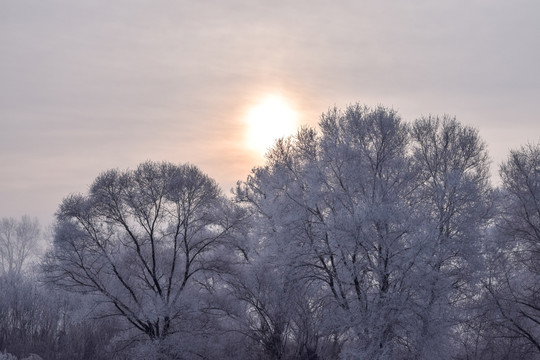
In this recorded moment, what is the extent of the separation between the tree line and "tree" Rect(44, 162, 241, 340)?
0.14 meters

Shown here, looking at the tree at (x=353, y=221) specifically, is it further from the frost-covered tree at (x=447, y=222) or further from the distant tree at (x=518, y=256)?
the distant tree at (x=518, y=256)

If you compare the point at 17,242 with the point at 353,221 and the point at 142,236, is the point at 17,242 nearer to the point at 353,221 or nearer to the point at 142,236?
the point at 142,236

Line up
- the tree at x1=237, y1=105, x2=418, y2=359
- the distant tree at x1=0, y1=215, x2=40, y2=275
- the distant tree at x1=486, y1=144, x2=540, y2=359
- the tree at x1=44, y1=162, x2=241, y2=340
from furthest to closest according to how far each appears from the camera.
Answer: the distant tree at x1=0, y1=215, x2=40, y2=275
the tree at x1=44, y1=162, x2=241, y2=340
the distant tree at x1=486, y1=144, x2=540, y2=359
the tree at x1=237, y1=105, x2=418, y2=359

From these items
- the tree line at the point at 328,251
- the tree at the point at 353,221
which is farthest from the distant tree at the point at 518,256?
the tree at the point at 353,221

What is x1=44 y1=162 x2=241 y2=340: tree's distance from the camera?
135 ft

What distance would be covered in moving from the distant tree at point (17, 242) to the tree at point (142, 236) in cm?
10845

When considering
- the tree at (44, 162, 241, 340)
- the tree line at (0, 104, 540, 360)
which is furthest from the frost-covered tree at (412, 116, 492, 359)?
the tree at (44, 162, 241, 340)

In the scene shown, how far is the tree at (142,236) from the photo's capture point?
4103 centimetres

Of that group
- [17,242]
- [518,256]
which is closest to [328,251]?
[518,256]

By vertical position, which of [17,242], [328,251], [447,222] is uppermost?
[17,242]

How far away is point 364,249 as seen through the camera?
3228cm

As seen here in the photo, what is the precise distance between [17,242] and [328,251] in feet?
429

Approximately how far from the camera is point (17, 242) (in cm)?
14712

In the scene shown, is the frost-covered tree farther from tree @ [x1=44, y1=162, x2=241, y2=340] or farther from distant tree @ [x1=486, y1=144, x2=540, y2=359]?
tree @ [x1=44, y1=162, x2=241, y2=340]
